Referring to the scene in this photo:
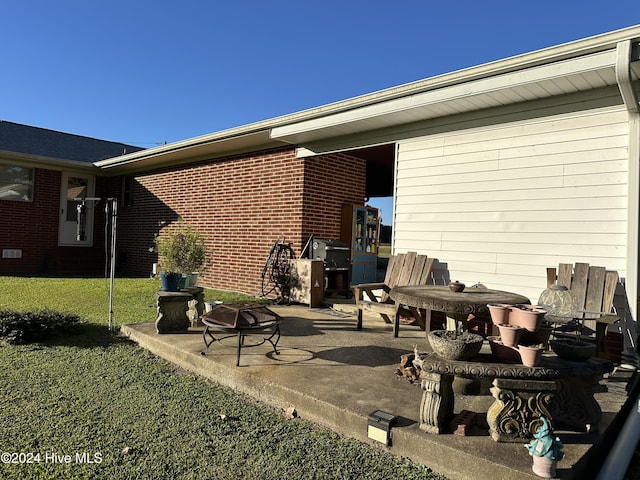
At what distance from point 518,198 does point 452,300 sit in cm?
242

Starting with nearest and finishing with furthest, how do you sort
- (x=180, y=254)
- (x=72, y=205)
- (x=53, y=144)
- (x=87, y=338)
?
(x=87, y=338) → (x=180, y=254) → (x=72, y=205) → (x=53, y=144)

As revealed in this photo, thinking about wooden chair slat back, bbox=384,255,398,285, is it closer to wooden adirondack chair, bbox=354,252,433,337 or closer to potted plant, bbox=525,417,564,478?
wooden adirondack chair, bbox=354,252,433,337

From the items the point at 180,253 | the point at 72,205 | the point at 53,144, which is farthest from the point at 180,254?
the point at 53,144

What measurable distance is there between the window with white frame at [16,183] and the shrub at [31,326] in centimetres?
783

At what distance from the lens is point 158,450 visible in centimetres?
236

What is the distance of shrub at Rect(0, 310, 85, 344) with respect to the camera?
4.57 m

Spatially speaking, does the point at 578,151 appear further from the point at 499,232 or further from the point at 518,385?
the point at 518,385

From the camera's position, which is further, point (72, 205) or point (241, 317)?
point (72, 205)

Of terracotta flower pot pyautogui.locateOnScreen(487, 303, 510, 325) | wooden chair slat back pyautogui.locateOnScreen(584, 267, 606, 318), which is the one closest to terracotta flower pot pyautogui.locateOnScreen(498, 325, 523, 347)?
terracotta flower pot pyautogui.locateOnScreen(487, 303, 510, 325)

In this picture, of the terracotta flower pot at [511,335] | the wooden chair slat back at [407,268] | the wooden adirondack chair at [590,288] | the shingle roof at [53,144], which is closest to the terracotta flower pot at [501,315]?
the terracotta flower pot at [511,335]

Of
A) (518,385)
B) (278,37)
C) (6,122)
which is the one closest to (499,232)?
(518,385)

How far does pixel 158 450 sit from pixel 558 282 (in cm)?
398

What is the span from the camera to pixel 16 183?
11.0m

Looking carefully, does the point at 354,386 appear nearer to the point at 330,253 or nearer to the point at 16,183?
the point at 330,253
